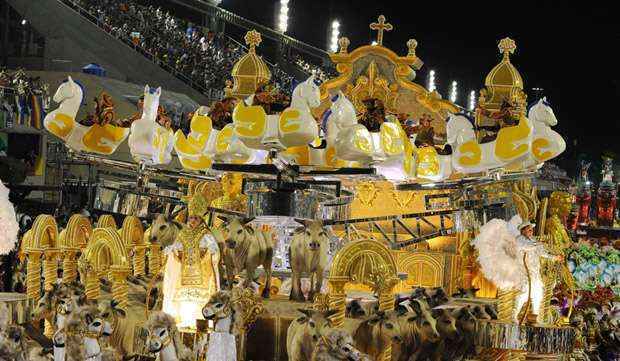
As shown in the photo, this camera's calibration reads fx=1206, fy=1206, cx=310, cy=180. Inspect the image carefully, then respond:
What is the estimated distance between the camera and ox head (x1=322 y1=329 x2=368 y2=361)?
27.5 feet

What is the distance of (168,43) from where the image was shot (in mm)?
27375

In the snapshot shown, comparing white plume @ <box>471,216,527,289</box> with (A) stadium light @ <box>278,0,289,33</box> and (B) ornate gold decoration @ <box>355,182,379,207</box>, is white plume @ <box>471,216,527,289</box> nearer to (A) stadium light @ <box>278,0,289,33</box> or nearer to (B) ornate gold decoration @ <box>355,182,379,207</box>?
(B) ornate gold decoration @ <box>355,182,379,207</box>

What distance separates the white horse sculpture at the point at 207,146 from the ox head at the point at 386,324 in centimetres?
199

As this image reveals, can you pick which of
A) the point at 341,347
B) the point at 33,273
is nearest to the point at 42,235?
the point at 33,273

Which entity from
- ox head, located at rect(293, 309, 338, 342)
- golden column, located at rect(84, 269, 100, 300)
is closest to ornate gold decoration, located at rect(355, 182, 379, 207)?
golden column, located at rect(84, 269, 100, 300)

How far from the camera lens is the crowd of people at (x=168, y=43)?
87.2 feet

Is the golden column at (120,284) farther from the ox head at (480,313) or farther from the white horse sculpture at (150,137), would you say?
the ox head at (480,313)

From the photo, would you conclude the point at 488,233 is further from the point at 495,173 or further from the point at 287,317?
the point at 287,317

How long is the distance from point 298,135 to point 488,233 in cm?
205

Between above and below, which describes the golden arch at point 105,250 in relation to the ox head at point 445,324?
above

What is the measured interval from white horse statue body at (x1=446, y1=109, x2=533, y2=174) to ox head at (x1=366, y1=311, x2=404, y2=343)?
6.33 ft

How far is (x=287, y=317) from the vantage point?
9797 mm

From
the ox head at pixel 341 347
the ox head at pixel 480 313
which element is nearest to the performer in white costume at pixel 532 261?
the ox head at pixel 480 313

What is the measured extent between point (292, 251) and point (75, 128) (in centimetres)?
241
